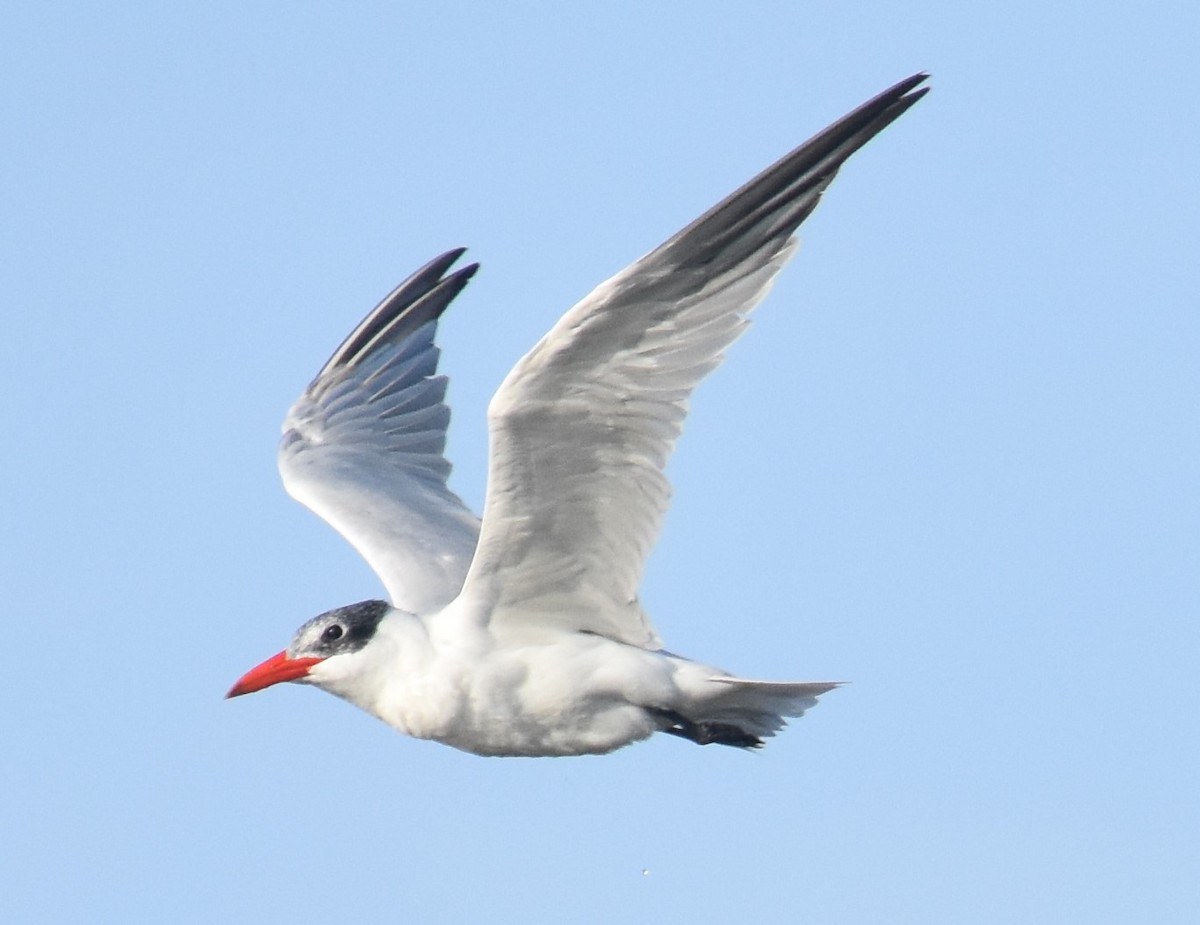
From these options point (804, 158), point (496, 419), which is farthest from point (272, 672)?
point (804, 158)

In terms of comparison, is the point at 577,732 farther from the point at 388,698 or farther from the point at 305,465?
the point at 305,465

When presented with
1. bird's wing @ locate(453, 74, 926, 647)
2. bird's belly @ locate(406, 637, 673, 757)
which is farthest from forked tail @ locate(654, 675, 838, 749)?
bird's wing @ locate(453, 74, 926, 647)

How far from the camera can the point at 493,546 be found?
9.52 metres

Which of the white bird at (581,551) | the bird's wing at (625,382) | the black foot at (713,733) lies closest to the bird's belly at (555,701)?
the white bird at (581,551)

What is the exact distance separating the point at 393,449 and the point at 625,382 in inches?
145

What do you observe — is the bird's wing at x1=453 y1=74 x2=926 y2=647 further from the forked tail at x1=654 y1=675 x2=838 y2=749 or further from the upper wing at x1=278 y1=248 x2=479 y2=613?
the upper wing at x1=278 y1=248 x2=479 y2=613

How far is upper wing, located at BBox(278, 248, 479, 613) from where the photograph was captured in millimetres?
11219

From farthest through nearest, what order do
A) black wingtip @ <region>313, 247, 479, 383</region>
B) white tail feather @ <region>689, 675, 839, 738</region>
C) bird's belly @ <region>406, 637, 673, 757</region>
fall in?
black wingtip @ <region>313, 247, 479, 383</region> → white tail feather @ <region>689, 675, 839, 738</region> → bird's belly @ <region>406, 637, 673, 757</region>

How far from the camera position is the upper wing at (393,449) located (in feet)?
36.8

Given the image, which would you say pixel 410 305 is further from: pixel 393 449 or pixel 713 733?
pixel 713 733

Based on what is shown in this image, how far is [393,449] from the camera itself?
12.6 meters

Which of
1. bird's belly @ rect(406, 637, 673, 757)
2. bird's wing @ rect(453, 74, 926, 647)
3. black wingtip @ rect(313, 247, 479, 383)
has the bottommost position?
bird's belly @ rect(406, 637, 673, 757)

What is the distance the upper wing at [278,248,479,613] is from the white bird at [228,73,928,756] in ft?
0.10

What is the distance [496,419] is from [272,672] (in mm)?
1890
